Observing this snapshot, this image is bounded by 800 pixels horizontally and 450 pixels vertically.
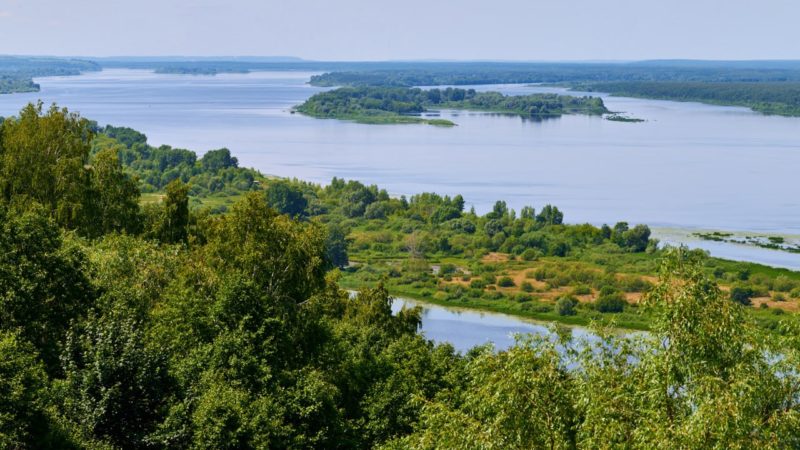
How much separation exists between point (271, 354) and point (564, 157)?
269ft

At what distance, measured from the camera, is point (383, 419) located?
1766cm

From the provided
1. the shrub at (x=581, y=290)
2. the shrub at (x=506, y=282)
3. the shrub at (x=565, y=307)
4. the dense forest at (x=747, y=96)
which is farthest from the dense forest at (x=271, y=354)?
the dense forest at (x=747, y=96)

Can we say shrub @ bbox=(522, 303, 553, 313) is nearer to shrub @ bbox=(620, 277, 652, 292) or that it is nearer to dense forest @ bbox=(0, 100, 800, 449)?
shrub @ bbox=(620, 277, 652, 292)

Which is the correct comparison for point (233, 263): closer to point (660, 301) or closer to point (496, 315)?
point (660, 301)

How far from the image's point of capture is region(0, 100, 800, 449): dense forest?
10539 mm

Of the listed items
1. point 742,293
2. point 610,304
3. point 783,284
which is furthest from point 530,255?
point 783,284

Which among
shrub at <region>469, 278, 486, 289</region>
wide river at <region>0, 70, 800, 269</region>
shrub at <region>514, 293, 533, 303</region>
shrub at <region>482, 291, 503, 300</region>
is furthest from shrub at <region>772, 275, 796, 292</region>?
shrub at <region>469, 278, 486, 289</region>

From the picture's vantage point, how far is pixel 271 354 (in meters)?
17.0

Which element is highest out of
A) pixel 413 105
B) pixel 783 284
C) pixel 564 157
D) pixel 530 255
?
pixel 783 284

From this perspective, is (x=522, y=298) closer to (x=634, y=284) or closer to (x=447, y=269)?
(x=634, y=284)

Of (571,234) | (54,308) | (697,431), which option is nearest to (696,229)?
(571,234)

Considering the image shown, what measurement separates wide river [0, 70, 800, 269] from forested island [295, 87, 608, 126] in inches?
218

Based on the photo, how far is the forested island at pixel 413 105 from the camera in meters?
150

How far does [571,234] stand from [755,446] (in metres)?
49.3
